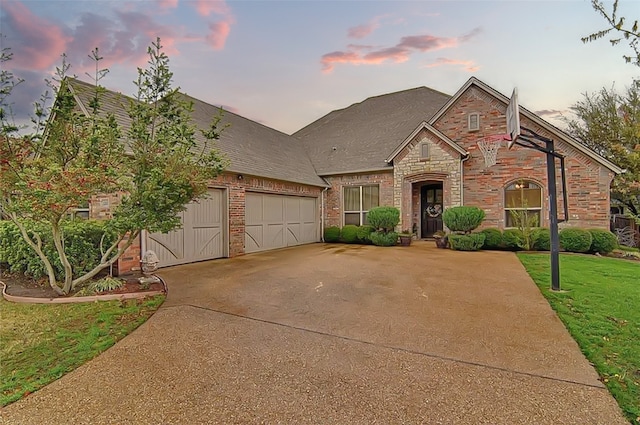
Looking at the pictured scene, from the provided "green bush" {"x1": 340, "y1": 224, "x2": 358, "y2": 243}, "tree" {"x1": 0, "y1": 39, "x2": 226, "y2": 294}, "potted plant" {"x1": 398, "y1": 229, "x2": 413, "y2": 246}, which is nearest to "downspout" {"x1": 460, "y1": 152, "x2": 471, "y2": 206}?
"potted plant" {"x1": 398, "y1": 229, "x2": 413, "y2": 246}

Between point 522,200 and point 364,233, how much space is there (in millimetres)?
6434

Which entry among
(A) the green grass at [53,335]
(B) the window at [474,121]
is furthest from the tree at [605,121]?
(A) the green grass at [53,335]

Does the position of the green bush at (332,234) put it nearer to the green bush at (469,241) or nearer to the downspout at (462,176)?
the green bush at (469,241)

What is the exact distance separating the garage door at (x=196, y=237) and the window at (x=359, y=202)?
718 cm

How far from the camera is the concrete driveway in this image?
8.26 ft

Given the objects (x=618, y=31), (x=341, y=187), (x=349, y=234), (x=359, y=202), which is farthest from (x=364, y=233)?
(x=618, y=31)

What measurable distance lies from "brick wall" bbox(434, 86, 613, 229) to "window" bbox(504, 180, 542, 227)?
7.3 inches

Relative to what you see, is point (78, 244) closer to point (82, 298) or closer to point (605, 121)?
point (82, 298)

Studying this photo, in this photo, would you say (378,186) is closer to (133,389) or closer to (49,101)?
(49,101)

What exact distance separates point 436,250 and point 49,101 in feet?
38.4

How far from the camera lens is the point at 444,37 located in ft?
34.1

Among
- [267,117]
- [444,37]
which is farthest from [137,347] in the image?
[267,117]

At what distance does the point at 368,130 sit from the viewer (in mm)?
17938

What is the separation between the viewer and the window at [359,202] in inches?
610
